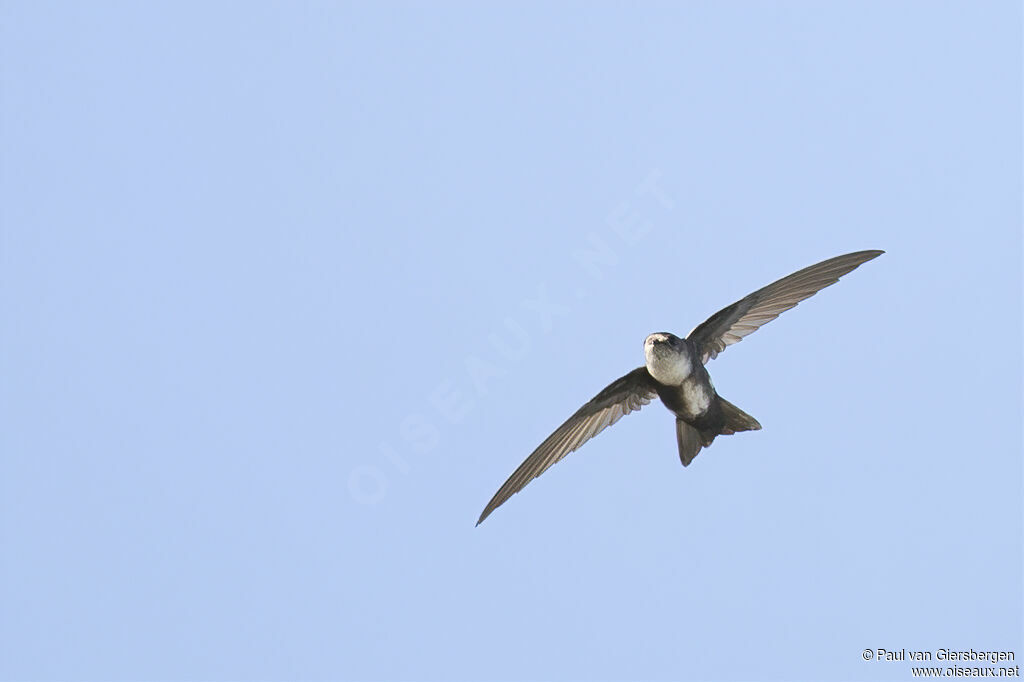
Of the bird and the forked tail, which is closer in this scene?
the bird

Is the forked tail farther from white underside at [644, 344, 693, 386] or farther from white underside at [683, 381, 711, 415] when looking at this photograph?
white underside at [644, 344, 693, 386]

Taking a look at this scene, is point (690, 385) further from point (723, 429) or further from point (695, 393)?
point (723, 429)

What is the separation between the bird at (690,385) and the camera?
9031mm

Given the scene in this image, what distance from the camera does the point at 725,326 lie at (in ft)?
30.8

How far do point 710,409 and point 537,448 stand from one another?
4.91ft

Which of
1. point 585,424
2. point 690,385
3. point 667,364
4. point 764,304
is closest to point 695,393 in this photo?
point 690,385

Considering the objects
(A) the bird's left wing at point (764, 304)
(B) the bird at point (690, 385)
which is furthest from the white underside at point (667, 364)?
(A) the bird's left wing at point (764, 304)

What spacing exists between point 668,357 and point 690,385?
0.33 meters

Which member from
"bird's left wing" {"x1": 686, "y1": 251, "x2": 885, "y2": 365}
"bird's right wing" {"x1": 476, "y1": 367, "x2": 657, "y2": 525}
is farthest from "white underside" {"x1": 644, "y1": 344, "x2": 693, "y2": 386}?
"bird's right wing" {"x1": 476, "y1": 367, "x2": 657, "y2": 525}

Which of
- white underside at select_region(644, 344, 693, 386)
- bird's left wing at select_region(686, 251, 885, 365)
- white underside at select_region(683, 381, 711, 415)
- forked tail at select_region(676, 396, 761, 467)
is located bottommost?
forked tail at select_region(676, 396, 761, 467)

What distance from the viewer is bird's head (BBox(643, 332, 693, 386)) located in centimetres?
884

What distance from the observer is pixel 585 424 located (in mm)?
9820

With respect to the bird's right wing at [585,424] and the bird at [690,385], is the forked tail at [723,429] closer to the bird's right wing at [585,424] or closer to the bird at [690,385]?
the bird at [690,385]

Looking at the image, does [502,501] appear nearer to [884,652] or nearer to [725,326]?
[725,326]
